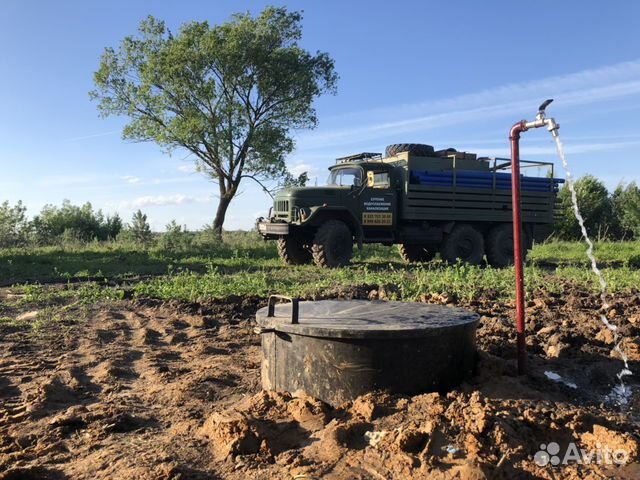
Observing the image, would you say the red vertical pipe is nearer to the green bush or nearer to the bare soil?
the bare soil

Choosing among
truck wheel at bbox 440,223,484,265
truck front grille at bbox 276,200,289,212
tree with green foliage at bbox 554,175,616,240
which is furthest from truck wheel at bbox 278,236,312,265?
tree with green foliage at bbox 554,175,616,240

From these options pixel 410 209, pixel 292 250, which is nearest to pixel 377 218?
pixel 410 209

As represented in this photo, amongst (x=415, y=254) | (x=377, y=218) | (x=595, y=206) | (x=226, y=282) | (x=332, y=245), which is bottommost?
(x=226, y=282)

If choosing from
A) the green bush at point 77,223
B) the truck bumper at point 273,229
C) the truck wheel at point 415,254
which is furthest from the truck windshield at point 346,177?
the green bush at point 77,223

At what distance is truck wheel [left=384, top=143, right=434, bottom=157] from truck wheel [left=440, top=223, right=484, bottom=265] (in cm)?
188

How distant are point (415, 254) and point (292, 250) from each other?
347 cm

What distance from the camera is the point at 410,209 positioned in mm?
12117

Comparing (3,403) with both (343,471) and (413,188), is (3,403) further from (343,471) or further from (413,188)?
(413,188)

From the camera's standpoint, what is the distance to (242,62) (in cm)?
2038

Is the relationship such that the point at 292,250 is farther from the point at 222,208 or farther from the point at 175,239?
the point at 222,208

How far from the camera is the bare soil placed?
2348 millimetres

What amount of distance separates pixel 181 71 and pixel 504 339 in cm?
1829

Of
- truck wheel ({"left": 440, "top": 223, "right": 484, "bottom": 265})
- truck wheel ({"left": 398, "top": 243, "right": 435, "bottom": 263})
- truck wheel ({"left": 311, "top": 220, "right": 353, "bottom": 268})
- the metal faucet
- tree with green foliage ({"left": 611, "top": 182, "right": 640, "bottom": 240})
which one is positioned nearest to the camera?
the metal faucet

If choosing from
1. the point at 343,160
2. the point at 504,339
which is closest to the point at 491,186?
the point at 343,160
